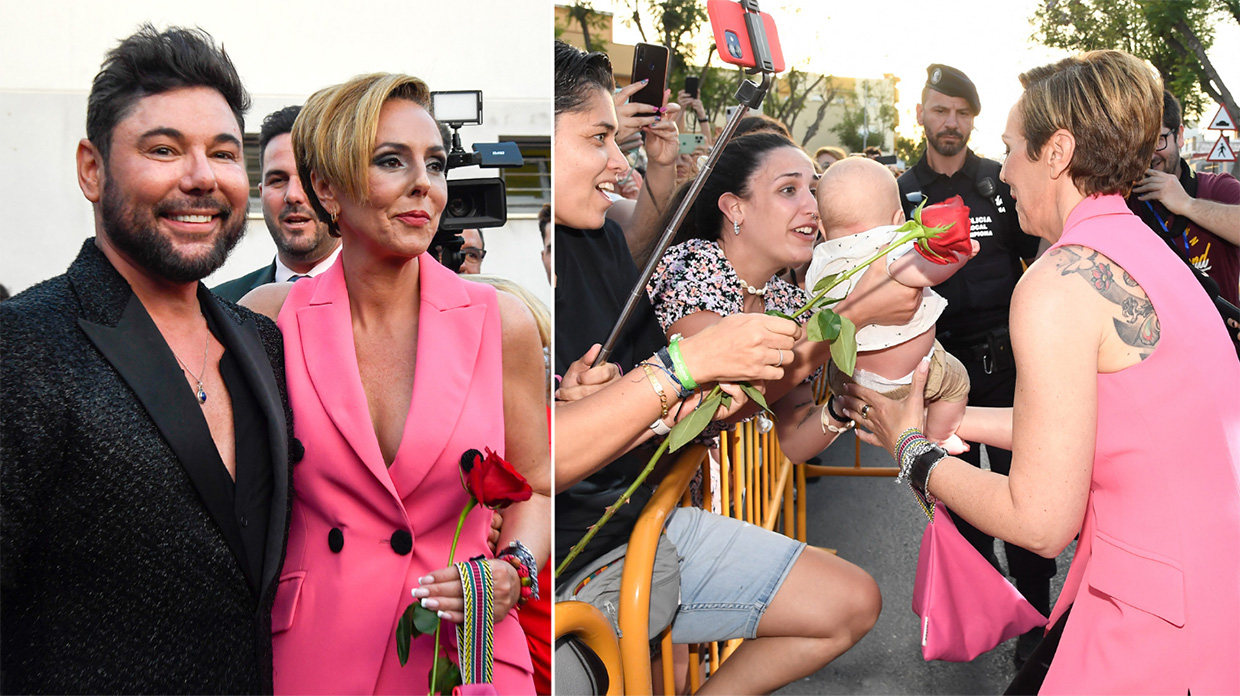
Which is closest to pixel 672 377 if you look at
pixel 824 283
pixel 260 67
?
pixel 824 283

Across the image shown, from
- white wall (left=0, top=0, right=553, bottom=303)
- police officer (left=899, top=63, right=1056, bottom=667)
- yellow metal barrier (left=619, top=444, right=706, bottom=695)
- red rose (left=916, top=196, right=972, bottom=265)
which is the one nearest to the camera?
white wall (left=0, top=0, right=553, bottom=303)

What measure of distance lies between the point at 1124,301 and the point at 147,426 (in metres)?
1.56

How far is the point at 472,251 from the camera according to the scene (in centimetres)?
149

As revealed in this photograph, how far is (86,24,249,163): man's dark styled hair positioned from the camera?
3.88 feet

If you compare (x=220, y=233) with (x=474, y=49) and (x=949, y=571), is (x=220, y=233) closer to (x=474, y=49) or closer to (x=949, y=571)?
(x=474, y=49)

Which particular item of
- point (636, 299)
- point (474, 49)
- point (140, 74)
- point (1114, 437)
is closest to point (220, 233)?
point (140, 74)

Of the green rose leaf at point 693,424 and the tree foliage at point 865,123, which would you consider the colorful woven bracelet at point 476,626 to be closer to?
the green rose leaf at point 693,424

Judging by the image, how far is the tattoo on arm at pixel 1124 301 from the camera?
1.52m

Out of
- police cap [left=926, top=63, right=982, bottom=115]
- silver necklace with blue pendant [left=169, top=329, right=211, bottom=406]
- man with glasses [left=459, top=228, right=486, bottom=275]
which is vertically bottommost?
silver necklace with blue pendant [left=169, top=329, right=211, bottom=406]

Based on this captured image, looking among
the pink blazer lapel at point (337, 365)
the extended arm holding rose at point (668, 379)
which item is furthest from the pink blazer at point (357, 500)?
the extended arm holding rose at point (668, 379)

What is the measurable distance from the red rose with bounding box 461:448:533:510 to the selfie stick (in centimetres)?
51

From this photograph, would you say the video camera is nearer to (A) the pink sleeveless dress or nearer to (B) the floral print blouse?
(B) the floral print blouse

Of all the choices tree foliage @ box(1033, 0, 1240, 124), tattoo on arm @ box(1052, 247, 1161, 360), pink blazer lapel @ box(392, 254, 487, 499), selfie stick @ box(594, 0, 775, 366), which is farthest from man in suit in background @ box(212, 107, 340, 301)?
tree foliage @ box(1033, 0, 1240, 124)

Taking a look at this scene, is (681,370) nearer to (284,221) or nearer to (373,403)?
(373,403)
